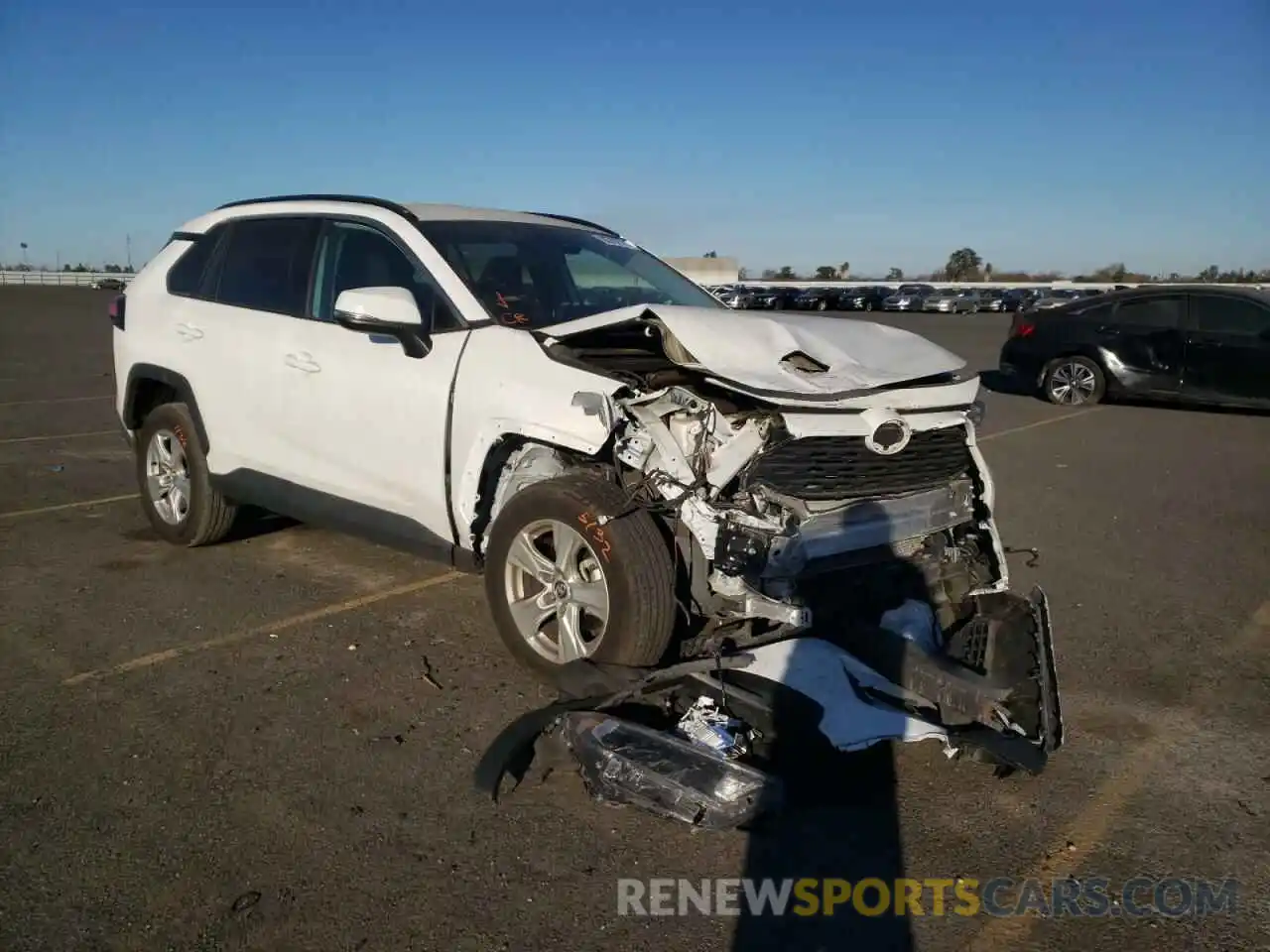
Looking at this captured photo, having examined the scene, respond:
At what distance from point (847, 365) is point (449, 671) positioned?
2.03 m

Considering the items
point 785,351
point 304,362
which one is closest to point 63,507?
point 304,362

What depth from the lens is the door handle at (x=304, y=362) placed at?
503 centimetres

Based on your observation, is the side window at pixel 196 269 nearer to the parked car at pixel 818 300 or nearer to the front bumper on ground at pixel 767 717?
the front bumper on ground at pixel 767 717

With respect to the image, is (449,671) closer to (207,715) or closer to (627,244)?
(207,715)

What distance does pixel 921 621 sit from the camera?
424 centimetres

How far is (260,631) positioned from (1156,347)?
11824mm

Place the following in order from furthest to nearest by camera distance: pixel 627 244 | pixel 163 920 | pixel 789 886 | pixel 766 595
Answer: pixel 627 244
pixel 766 595
pixel 789 886
pixel 163 920

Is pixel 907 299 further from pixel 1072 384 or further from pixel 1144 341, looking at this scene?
pixel 1144 341

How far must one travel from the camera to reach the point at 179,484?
6117 mm

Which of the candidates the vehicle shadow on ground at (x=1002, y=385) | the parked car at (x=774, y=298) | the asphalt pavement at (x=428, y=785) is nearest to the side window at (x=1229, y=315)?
the vehicle shadow on ground at (x=1002, y=385)

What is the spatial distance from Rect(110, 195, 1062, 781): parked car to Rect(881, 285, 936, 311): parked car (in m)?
48.6

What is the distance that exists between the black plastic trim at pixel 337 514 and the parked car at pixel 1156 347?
36.8ft

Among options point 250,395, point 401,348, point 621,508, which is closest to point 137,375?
point 250,395

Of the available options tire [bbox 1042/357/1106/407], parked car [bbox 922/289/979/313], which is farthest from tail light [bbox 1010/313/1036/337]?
parked car [bbox 922/289/979/313]
